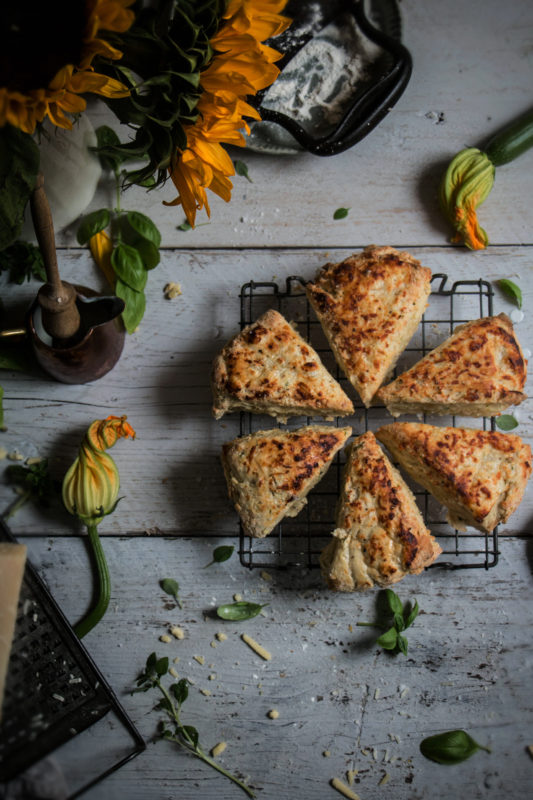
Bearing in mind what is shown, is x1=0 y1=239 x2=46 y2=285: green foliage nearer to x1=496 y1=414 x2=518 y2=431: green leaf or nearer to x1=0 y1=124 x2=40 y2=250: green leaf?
x1=0 y1=124 x2=40 y2=250: green leaf

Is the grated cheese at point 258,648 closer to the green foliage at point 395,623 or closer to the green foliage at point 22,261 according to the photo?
the green foliage at point 395,623

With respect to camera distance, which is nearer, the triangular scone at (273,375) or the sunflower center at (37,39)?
the sunflower center at (37,39)

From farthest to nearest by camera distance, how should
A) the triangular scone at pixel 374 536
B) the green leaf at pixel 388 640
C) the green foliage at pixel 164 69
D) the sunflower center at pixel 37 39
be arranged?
the green leaf at pixel 388 640
the triangular scone at pixel 374 536
the green foliage at pixel 164 69
the sunflower center at pixel 37 39

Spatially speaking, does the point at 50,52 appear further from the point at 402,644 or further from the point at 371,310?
the point at 402,644

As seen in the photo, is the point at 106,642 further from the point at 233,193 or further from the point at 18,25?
the point at 18,25

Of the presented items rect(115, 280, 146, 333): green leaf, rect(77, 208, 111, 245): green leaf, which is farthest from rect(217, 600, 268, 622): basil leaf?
rect(77, 208, 111, 245): green leaf

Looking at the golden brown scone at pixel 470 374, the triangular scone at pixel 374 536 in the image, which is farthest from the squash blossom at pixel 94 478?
the golden brown scone at pixel 470 374

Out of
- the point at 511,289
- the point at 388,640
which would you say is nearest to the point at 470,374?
the point at 511,289
